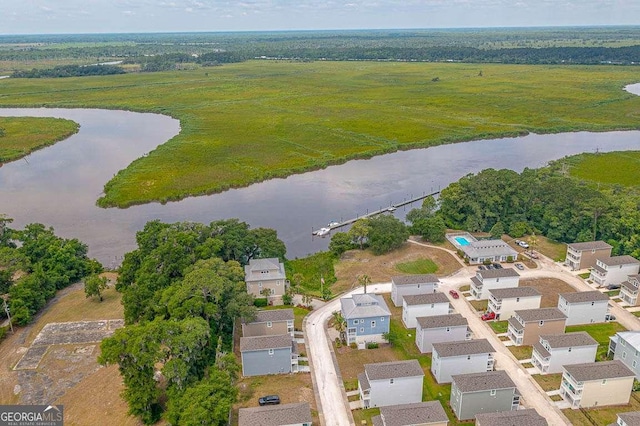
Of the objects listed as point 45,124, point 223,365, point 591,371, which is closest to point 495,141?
point 591,371

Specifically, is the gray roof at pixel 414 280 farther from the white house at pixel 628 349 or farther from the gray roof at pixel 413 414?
the gray roof at pixel 413 414

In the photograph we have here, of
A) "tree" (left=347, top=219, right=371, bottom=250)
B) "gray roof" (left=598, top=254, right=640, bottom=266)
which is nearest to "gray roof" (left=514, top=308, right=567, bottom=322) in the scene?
"gray roof" (left=598, top=254, right=640, bottom=266)

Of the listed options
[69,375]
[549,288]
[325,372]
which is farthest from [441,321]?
[69,375]

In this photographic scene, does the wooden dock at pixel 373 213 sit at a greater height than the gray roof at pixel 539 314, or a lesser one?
lesser

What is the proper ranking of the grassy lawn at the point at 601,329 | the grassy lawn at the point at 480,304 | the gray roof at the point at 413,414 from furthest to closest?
the grassy lawn at the point at 480,304, the grassy lawn at the point at 601,329, the gray roof at the point at 413,414

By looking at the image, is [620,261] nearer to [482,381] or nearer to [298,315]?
[482,381]

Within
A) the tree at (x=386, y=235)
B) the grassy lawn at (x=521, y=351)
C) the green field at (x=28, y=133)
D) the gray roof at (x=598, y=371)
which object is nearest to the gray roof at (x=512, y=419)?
the gray roof at (x=598, y=371)

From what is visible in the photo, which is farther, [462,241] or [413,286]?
[462,241]
